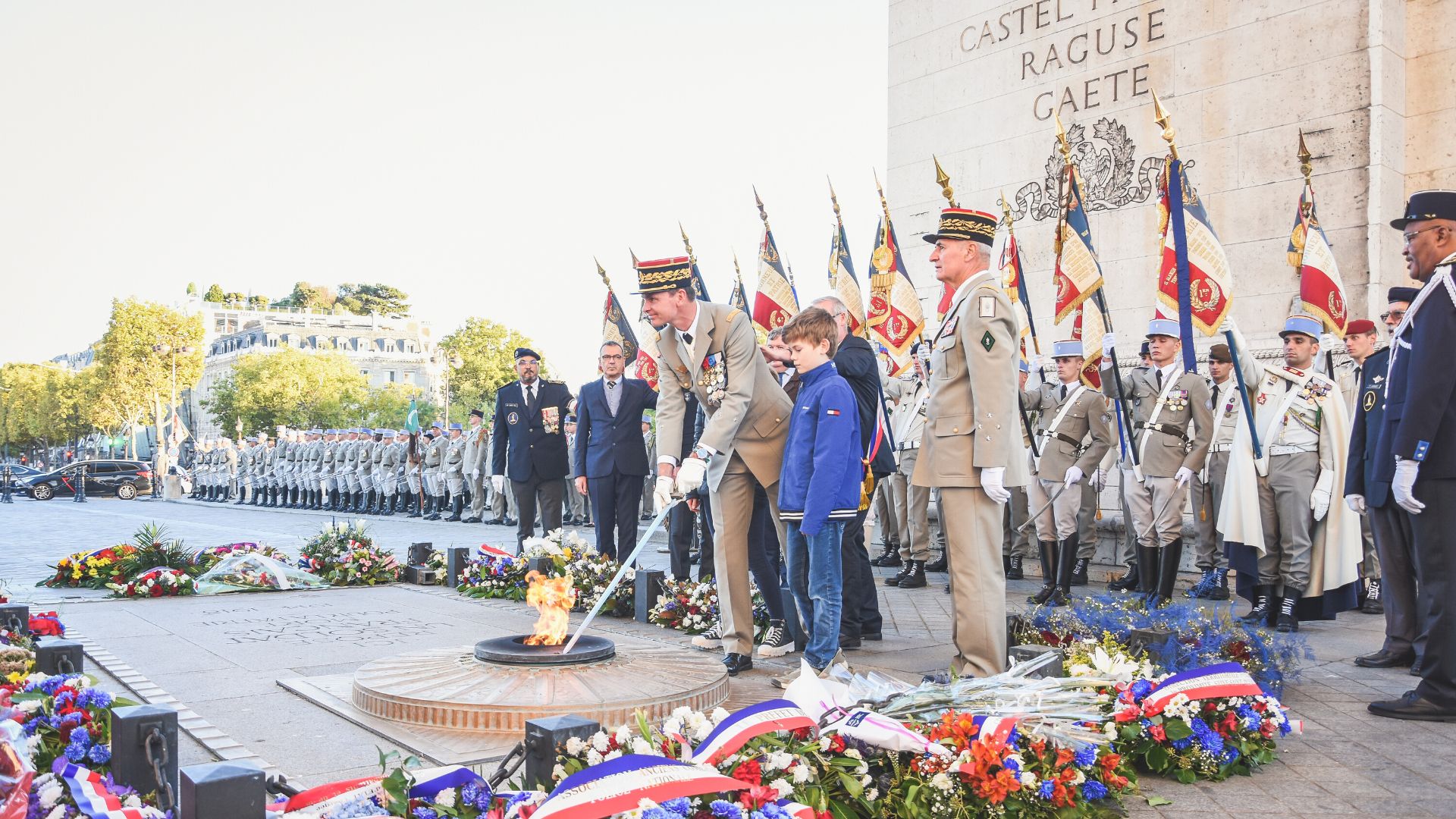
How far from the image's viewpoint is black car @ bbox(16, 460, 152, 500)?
42.1 metres

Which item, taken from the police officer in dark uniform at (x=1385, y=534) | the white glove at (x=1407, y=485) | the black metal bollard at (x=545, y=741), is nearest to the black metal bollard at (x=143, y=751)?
the black metal bollard at (x=545, y=741)

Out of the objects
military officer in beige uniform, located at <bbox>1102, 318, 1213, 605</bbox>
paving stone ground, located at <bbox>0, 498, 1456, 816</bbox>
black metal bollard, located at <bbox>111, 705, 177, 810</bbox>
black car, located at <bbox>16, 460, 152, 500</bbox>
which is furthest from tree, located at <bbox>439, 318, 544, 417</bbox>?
black metal bollard, located at <bbox>111, 705, 177, 810</bbox>

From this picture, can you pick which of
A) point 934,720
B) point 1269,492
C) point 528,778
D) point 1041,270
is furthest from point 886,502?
point 528,778

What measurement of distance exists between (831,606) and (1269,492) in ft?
14.1

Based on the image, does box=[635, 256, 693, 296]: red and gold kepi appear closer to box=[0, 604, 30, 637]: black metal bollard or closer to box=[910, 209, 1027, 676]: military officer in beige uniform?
box=[910, 209, 1027, 676]: military officer in beige uniform

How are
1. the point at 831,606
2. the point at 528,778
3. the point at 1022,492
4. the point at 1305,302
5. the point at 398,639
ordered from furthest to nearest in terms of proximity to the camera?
the point at 1022,492, the point at 1305,302, the point at 398,639, the point at 831,606, the point at 528,778

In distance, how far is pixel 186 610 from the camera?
27.9ft

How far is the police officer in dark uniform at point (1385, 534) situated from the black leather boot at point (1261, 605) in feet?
4.52

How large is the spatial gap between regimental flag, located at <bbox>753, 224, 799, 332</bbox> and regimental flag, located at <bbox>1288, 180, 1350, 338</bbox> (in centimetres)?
497

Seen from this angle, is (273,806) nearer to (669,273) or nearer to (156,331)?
(669,273)

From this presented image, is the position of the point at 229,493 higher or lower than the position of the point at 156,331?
lower

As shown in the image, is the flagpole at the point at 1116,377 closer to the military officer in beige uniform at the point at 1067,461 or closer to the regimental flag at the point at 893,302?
the military officer in beige uniform at the point at 1067,461

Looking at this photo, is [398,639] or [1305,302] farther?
[1305,302]

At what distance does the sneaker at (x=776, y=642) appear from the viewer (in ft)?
21.0
